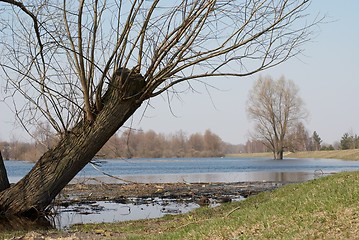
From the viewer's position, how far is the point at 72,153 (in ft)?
37.7

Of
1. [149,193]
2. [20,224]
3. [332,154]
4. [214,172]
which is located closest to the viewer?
[20,224]

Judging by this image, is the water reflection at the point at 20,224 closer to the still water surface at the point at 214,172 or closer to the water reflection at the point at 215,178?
the still water surface at the point at 214,172

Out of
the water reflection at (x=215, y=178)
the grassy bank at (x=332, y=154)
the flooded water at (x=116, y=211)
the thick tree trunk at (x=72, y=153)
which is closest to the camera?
the thick tree trunk at (x=72, y=153)

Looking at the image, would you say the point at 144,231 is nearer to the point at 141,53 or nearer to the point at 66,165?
the point at 66,165

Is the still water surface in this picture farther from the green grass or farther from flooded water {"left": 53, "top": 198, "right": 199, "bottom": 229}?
the green grass

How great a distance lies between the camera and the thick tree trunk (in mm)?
11281

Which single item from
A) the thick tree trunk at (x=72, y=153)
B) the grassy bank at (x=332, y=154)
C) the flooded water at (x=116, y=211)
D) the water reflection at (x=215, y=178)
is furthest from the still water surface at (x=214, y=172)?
the grassy bank at (x=332, y=154)

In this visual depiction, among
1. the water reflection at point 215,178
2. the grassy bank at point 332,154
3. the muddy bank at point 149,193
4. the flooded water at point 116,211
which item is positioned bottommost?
the flooded water at point 116,211

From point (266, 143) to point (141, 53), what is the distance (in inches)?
2640

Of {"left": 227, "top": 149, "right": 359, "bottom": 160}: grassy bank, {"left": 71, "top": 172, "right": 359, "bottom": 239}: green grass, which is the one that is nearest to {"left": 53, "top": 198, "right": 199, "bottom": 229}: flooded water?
{"left": 71, "top": 172, "right": 359, "bottom": 239}: green grass

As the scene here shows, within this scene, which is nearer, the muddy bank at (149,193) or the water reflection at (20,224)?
the water reflection at (20,224)

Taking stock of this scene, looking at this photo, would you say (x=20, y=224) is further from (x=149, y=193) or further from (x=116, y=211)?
(x=149, y=193)

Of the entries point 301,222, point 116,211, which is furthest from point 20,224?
point 301,222

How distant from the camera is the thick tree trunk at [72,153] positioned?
11281mm
